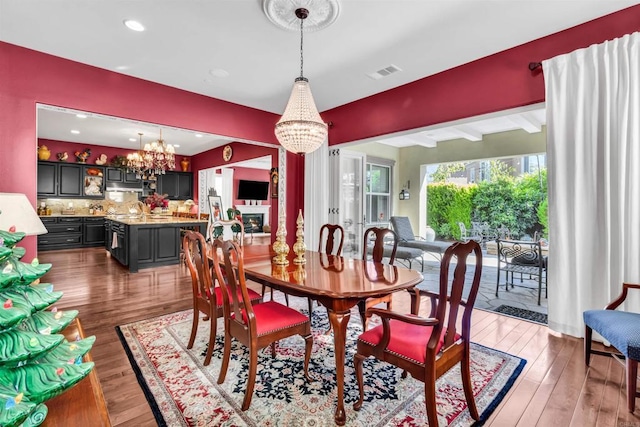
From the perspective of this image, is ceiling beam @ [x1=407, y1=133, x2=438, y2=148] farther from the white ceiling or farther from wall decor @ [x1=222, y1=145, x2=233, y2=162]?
wall decor @ [x1=222, y1=145, x2=233, y2=162]

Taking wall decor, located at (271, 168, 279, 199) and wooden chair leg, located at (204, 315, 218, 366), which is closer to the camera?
wooden chair leg, located at (204, 315, 218, 366)

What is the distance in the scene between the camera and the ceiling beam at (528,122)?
5.12 metres

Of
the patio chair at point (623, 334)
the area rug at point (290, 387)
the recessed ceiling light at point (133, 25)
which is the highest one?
the recessed ceiling light at point (133, 25)

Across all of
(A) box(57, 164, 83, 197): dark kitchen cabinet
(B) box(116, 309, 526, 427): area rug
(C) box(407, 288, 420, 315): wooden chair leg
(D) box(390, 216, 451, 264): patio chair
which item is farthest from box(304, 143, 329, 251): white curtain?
(A) box(57, 164, 83, 197): dark kitchen cabinet

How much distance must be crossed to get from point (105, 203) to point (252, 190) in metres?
4.50

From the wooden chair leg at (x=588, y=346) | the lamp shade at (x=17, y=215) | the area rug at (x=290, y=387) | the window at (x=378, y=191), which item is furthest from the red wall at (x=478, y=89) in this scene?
the lamp shade at (x=17, y=215)

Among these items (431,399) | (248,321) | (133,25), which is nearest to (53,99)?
(133,25)

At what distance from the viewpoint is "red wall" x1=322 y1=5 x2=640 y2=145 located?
8.58 ft

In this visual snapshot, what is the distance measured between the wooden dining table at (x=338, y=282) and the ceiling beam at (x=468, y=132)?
472cm

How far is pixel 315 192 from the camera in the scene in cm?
510

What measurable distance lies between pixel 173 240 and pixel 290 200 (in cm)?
244

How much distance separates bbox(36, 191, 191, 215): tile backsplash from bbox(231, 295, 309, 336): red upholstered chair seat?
8195mm

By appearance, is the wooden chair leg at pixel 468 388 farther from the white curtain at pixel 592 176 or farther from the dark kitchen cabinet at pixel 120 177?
the dark kitchen cabinet at pixel 120 177

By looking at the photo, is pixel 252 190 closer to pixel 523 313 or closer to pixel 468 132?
pixel 468 132
